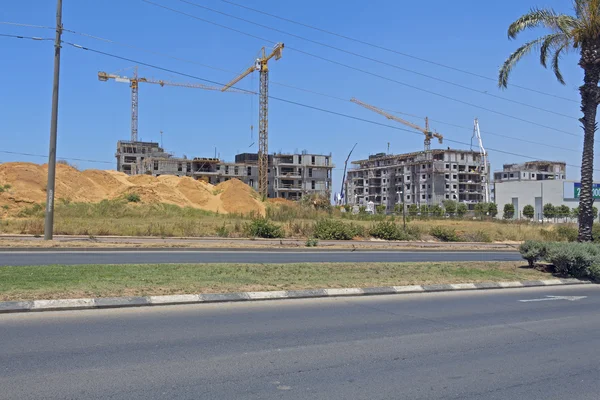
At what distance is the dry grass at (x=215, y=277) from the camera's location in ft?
35.3

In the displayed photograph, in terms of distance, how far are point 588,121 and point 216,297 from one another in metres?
14.9

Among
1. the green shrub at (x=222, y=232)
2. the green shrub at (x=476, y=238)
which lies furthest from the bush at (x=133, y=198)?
the green shrub at (x=476, y=238)

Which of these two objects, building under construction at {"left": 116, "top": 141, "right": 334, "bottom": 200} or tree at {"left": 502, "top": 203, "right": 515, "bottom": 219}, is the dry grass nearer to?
tree at {"left": 502, "top": 203, "right": 515, "bottom": 219}

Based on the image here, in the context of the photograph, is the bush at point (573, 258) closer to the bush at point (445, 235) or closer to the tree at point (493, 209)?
the bush at point (445, 235)

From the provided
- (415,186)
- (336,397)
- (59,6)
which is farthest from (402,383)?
(415,186)

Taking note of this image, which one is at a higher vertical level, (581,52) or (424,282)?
(581,52)

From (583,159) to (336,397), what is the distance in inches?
680

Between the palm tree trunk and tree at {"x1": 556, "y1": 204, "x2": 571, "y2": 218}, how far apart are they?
228ft

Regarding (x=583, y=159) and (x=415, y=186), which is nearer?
(x=583, y=159)

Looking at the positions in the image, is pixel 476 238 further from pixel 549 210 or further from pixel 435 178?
pixel 435 178

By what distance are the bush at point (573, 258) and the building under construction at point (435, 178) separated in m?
116

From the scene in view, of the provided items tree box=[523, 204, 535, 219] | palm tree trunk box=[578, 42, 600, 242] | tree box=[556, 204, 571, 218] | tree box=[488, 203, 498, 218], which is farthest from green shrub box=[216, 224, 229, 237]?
tree box=[488, 203, 498, 218]

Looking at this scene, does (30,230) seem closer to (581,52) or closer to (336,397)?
(581,52)

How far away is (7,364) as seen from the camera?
6520 mm
